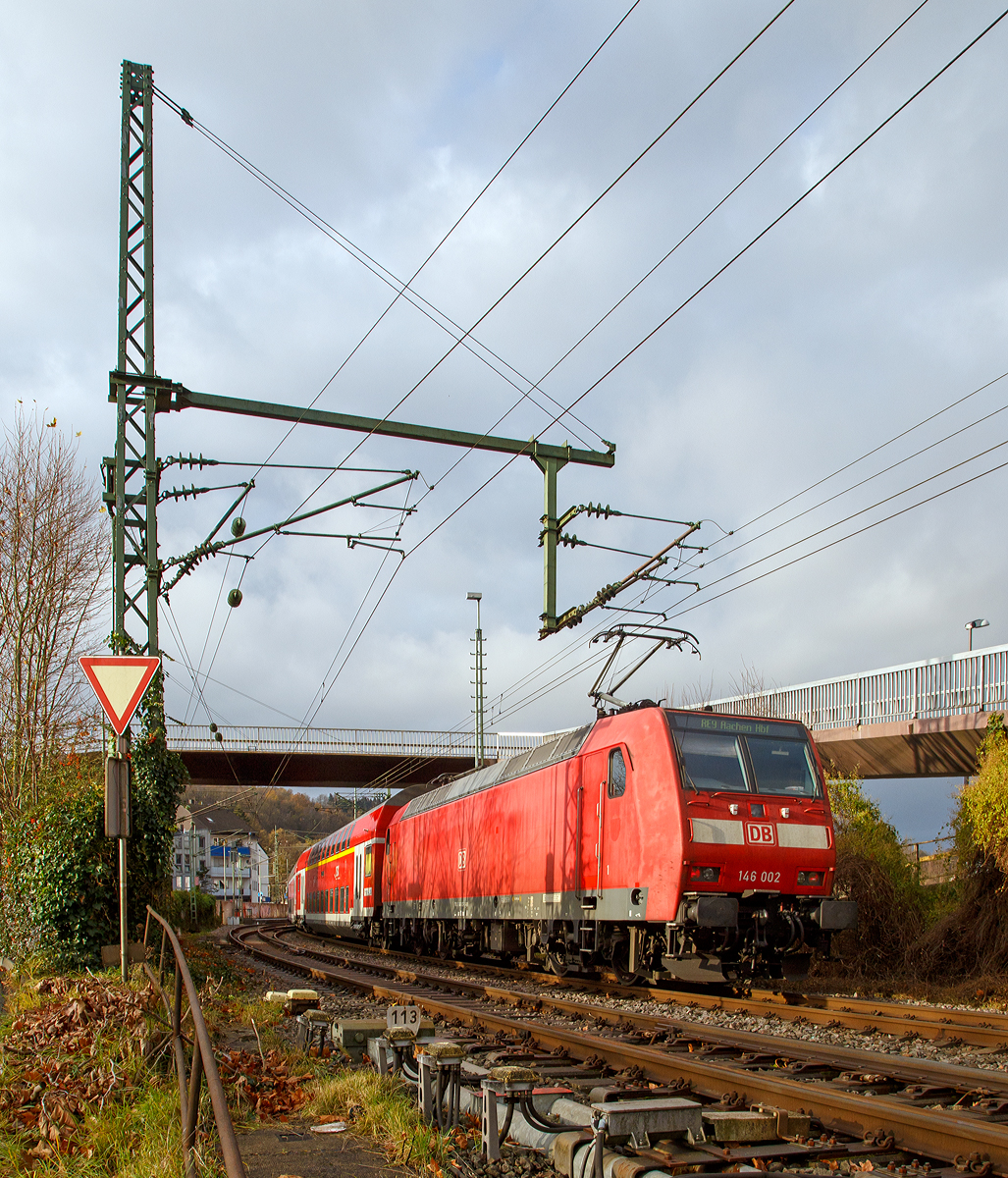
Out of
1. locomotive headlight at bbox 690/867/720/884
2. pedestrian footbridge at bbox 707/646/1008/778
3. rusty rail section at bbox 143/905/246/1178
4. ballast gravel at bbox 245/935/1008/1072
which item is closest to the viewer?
rusty rail section at bbox 143/905/246/1178

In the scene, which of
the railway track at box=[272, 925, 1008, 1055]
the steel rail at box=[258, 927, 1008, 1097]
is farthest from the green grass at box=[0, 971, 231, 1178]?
the railway track at box=[272, 925, 1008, 1055]

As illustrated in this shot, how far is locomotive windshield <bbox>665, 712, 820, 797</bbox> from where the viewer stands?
455 inches

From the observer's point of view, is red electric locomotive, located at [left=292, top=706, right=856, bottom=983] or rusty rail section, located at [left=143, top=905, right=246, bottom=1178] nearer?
rusty rail section, located at [left=143, top=905, right=246, bottom=1178]

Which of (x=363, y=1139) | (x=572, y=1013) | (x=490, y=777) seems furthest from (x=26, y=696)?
(x=363, y=1139)

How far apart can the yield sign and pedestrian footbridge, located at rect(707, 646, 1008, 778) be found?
11001mm

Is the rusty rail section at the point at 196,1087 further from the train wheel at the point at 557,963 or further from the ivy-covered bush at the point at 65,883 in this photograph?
the train wheel at the point at 557,963

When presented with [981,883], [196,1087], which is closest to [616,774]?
[981,883]


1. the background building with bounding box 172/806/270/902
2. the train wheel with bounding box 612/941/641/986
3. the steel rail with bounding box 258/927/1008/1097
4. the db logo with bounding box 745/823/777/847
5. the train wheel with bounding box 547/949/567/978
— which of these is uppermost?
the db logo with bounding box 745/823/777/847

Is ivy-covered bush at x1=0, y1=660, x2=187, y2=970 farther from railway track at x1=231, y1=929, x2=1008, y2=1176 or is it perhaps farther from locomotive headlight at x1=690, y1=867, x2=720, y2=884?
locomotive headlight at x1=690, y1=867, x2=720, y2=884

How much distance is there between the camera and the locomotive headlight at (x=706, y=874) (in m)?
11.0

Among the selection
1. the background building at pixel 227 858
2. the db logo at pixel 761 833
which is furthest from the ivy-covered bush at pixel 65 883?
the background building at pixel 227 858

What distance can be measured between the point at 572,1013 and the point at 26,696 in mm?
13030

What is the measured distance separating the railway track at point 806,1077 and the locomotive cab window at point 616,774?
256 cm

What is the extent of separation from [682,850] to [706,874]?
0.41 m
